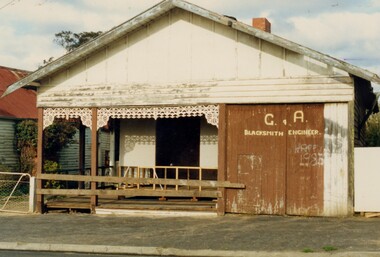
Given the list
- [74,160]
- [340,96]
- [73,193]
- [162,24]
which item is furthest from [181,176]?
[74,160]

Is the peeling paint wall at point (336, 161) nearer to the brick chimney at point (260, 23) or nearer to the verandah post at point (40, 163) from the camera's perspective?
the brick chimney at point (260, 23)

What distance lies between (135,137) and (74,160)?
37.6 feet

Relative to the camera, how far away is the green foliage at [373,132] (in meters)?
26.7

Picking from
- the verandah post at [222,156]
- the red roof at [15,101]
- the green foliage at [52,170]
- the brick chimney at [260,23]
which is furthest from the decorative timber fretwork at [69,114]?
the red roof at [15,101]

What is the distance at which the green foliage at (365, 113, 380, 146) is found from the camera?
87.7 ft

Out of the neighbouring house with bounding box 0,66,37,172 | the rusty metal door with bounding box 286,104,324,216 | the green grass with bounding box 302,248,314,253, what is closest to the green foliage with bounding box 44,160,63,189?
the neighbouring house with bounding box 0,66,37,172

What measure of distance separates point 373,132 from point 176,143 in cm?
1287

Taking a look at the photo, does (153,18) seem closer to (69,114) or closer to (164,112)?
(164,112)

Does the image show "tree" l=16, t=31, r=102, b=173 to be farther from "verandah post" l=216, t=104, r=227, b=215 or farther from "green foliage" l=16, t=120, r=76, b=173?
"verandah post" l=216, t=104, r=227, b=215

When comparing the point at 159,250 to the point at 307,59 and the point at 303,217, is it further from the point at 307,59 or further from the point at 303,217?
the point at 307,59

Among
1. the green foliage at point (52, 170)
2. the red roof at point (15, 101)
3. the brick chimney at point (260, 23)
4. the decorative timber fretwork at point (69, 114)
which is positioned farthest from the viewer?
the red roof at point (15, 101)

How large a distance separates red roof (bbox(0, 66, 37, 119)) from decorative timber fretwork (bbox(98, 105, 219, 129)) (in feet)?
36.5

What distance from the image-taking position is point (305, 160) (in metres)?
14.4

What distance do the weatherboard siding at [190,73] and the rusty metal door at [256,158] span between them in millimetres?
474
